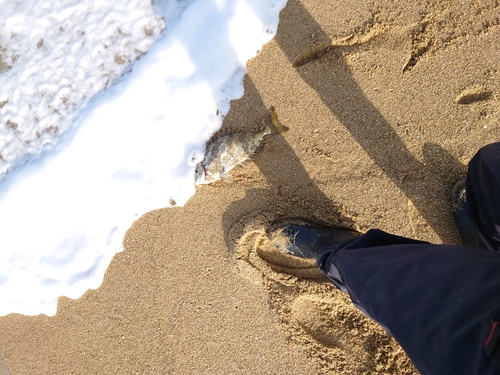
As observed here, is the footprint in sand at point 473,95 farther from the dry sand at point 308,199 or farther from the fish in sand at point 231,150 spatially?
the fish in sand at point 231,150

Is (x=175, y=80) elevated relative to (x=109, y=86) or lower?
lower

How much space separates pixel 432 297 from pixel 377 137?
1.51 meters

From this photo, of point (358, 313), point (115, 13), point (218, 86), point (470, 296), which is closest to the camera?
point (470, 296)

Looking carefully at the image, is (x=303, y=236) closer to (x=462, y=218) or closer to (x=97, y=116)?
(x=462, y=218)

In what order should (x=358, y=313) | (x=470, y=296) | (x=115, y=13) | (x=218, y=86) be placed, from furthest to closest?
(x=115, y=13) < (x=218, y=86) < (x=358, y=313) < (x=470, y=296)

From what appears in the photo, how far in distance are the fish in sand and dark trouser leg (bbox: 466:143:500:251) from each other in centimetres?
147

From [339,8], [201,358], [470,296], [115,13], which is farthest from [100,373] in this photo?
[339,8]

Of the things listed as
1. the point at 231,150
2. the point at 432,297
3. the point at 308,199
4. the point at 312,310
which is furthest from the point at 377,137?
the point at 312,310

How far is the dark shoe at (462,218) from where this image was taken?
2559mm

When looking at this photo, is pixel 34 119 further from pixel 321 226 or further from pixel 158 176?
pixel 321 226

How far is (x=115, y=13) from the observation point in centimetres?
329

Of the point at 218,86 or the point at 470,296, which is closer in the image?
the point at 470,296

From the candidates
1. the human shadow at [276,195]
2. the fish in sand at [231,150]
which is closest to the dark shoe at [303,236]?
the human shadow at [276,195]

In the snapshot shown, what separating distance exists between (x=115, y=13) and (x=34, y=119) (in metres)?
1.42
